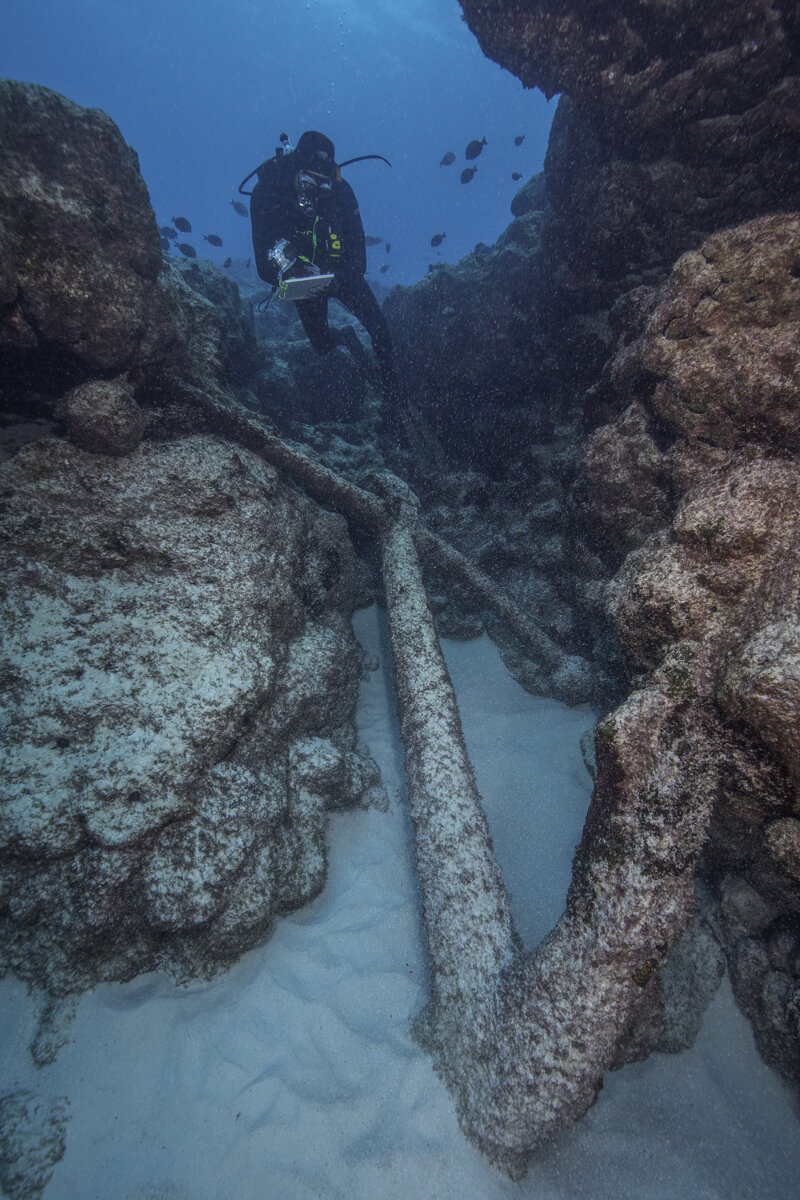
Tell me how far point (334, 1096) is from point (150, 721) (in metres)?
2.03

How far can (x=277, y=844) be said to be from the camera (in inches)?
114

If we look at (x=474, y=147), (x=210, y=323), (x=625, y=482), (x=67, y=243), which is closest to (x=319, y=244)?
(x=210, y=323)

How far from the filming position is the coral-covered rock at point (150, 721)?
241 cm

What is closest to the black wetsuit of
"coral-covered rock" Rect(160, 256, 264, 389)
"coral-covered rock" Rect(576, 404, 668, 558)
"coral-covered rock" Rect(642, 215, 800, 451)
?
"coral-covered rock" Rect(160, 256, 264, 389)

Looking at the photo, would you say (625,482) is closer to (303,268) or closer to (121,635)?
(121,635)

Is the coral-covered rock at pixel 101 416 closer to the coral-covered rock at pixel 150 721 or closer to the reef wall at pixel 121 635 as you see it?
the reef wall at pixel 121 635

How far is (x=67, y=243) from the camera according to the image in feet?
8.81

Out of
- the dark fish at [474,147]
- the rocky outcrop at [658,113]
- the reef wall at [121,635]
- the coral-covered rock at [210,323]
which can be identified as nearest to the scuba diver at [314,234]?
the coral-covered rock at [210,323]

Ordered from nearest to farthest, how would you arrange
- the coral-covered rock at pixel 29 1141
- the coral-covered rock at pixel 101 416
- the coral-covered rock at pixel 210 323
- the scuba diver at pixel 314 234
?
the coral-covered rock at pixel 29 1141 < the coral-covered rock at pixel 101 416 < the coral-covered rock at pixel 210 323 < the scuba diver at pixel 314 234

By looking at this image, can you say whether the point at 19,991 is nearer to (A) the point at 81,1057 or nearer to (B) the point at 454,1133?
(A) the point at 81,1057

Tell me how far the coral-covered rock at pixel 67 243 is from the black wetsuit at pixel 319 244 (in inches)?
148

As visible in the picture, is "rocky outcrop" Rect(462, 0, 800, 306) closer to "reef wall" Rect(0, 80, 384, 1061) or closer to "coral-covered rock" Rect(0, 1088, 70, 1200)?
"reef wall" Rect(0, 80, 384, 1061)

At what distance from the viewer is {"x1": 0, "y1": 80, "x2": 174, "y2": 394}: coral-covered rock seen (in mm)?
2539

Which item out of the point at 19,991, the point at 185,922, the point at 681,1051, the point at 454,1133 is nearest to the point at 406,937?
the point at 454,1133
